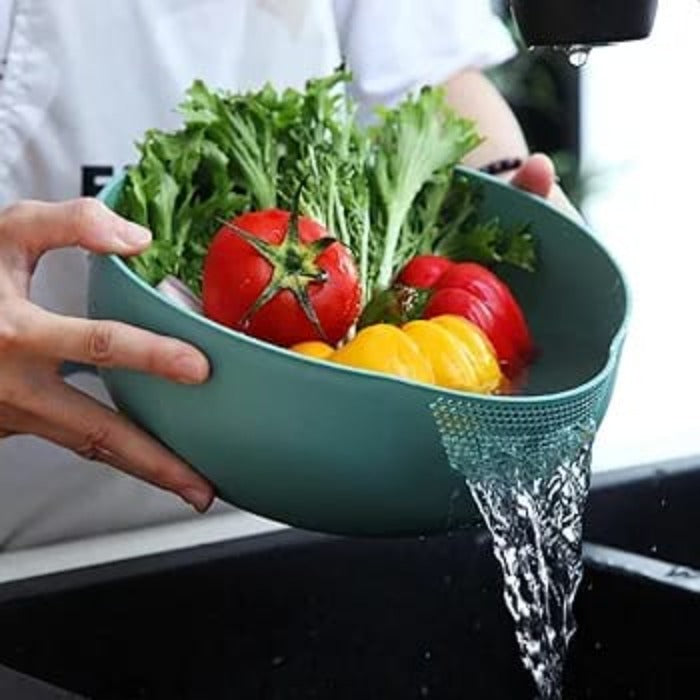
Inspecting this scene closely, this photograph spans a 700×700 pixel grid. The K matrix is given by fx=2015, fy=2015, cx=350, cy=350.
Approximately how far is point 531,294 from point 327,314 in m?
0.19

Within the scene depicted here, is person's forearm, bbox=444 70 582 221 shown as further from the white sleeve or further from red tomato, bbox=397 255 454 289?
red tomato, bbox=397 255 454 289

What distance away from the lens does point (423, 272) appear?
101cm

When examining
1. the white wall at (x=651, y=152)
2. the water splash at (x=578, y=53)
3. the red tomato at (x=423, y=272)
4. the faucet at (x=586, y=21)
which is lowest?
the white wall at (x=651, y=152)

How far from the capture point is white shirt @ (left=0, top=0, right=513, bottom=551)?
1137 mm

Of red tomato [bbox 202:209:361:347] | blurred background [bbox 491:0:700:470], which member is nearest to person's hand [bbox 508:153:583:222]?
red tomato [bbox 202:209:361:347]

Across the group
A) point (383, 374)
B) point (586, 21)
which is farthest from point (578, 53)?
point (383, 374)

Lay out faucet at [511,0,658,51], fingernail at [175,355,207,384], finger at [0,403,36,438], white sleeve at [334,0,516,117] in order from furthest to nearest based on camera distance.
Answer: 1. white sleeve at [334,0,516,117]
2. finger at [0,403,36,438]
3. fingernail at [175,355,207,384]
4. faucet at [511,0,658,51]

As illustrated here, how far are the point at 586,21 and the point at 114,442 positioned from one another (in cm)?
31

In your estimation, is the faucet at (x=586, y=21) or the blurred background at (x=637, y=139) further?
the blurred background at (x=637, y=139)

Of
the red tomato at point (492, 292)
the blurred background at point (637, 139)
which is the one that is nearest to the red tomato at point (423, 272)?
the red tomato at point (492, 292)

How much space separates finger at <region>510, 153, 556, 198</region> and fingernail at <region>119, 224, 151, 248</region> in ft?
0.90

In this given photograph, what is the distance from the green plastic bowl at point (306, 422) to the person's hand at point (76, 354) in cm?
1

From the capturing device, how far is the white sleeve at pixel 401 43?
123cm

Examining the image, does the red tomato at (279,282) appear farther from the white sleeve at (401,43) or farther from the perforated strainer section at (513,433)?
the white sleeve at (401,43)
